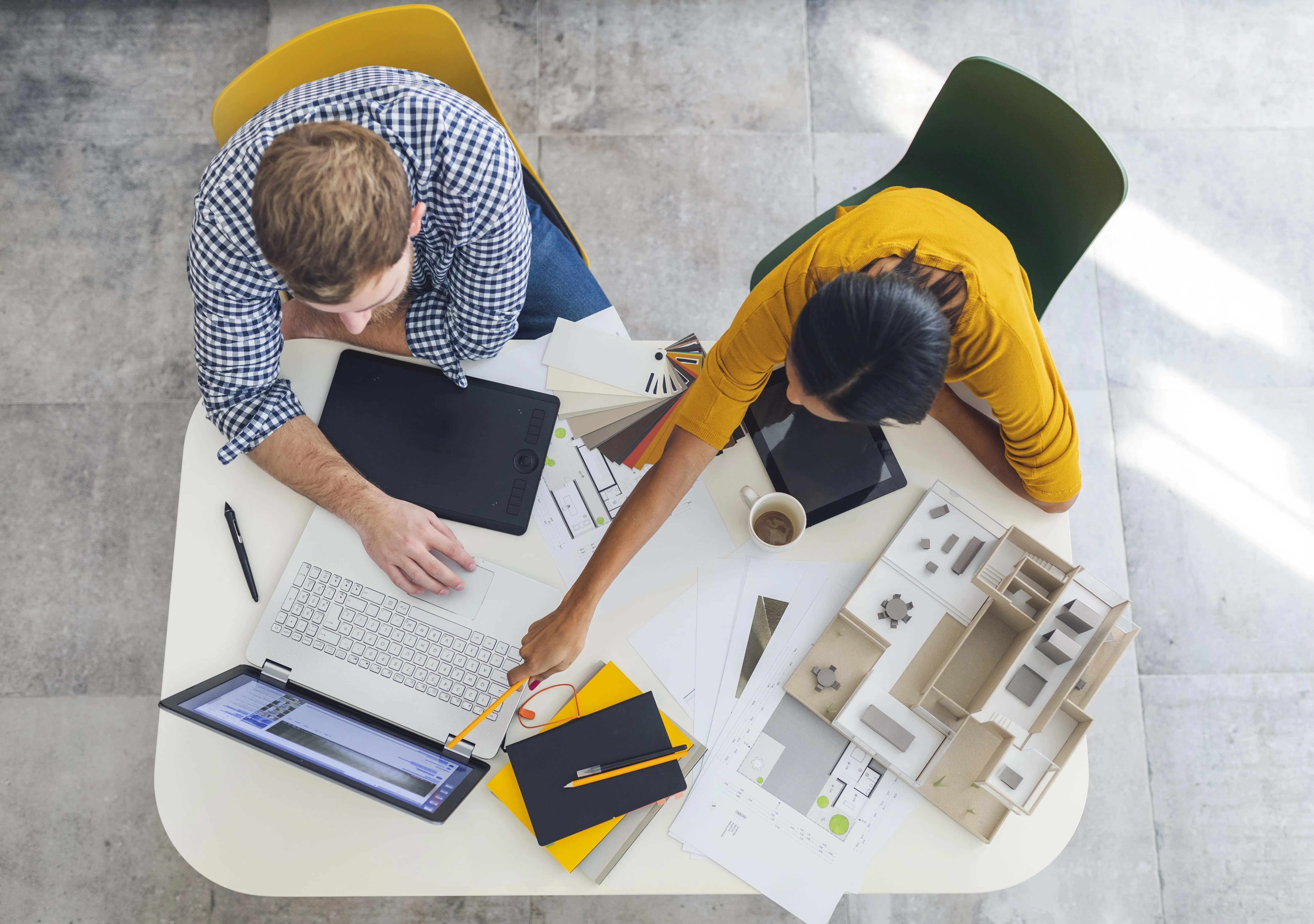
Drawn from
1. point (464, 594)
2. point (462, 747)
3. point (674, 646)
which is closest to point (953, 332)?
point (674, 646)

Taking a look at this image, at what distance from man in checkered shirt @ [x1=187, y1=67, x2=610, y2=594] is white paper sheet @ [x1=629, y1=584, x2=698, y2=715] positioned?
1.04 feet

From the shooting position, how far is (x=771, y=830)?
1.20 m

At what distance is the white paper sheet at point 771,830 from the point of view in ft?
3.87

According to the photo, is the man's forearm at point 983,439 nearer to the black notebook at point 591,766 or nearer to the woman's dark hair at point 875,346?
the woman's dark hair at point 875,346

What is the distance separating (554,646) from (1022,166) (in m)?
1.20

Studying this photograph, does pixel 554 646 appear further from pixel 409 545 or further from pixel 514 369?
pixel 514 369

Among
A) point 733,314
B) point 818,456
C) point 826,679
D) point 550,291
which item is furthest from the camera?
point 733,314

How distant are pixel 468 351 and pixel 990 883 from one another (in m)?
1.19

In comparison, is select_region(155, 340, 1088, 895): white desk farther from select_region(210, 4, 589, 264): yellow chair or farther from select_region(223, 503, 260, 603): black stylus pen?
select_region(210, 4, 589, 264): yellow chair

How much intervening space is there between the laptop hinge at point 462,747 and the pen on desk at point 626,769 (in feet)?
0.51

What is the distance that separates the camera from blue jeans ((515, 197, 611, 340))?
1537mm

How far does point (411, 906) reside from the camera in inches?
76.6

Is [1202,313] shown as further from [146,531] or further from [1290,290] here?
[146,531]

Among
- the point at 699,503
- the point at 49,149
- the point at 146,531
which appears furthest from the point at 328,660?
the point at 49,149
